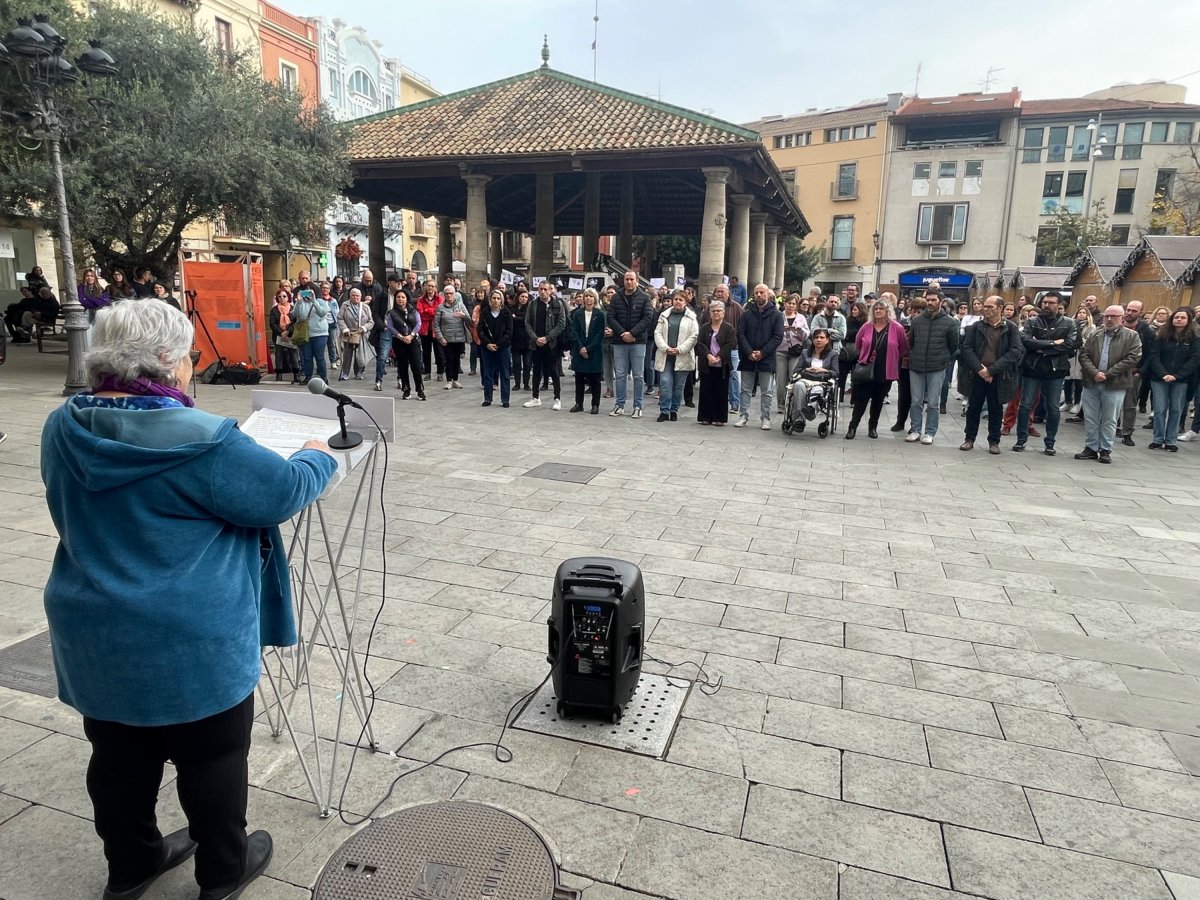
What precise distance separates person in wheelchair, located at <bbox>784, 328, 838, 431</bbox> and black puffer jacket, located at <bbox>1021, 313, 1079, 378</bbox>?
87.4 inches

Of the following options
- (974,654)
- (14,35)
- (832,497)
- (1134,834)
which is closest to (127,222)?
(14,35)

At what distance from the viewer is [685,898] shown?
2.20 m

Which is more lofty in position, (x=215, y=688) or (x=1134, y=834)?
(x=215, y=688)

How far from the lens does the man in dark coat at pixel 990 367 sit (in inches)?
348

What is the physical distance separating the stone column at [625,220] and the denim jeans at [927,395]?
16.1 metres

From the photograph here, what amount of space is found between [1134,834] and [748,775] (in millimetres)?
1242

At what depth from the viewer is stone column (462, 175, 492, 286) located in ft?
65.2

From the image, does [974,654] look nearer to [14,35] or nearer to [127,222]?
[14,35]

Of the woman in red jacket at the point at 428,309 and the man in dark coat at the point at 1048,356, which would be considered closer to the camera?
the man in dark coat at the point at 1048,356

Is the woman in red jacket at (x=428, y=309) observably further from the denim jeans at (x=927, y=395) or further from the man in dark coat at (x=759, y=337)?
the denim jeans at (x=927, y=395)

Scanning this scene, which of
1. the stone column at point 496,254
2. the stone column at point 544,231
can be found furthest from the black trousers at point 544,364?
the stone column at point 496,254

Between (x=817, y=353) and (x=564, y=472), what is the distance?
15.5 ft

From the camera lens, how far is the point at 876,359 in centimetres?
952

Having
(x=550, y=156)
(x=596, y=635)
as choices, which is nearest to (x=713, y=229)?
(x=550, y=156)
